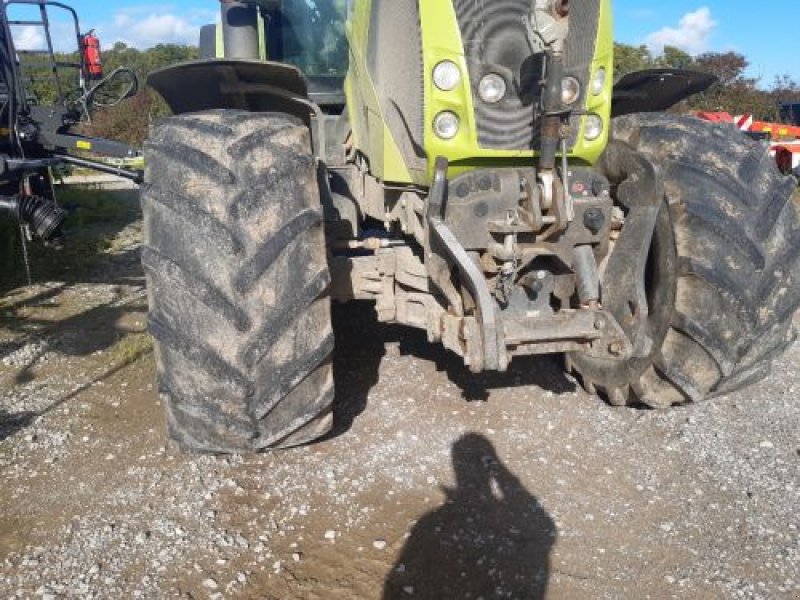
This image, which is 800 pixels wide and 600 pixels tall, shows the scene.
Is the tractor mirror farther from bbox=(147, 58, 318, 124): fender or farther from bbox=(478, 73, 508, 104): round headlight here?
bbox=(478, 73, 508, 104): round headlight

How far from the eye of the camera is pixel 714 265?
10.6ft

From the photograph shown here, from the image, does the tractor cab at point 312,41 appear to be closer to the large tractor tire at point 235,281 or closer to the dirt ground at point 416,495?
the large tractor tire at point 235,281

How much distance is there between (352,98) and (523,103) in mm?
1193

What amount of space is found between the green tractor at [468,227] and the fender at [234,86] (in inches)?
0.8

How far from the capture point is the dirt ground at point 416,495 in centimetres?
272

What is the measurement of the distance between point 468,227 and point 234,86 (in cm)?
147

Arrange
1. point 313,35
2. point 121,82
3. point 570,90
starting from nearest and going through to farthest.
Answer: point 570,90 → point 313,35 → point 121,82

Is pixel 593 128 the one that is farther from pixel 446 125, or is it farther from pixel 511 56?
pixel 446 125

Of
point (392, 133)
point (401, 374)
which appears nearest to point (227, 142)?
point (392, 133)

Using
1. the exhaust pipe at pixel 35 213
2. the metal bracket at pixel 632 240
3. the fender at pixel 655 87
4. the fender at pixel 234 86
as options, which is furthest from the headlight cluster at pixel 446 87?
the exhaust pipe at pixel 35 213

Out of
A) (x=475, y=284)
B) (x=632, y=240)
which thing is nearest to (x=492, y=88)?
(x=475, y=284)

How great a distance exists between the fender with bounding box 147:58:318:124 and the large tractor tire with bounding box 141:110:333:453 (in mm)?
451

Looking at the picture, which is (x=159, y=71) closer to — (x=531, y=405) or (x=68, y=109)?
(x=531, y=405)

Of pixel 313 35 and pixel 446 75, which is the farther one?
pixel 313 35
